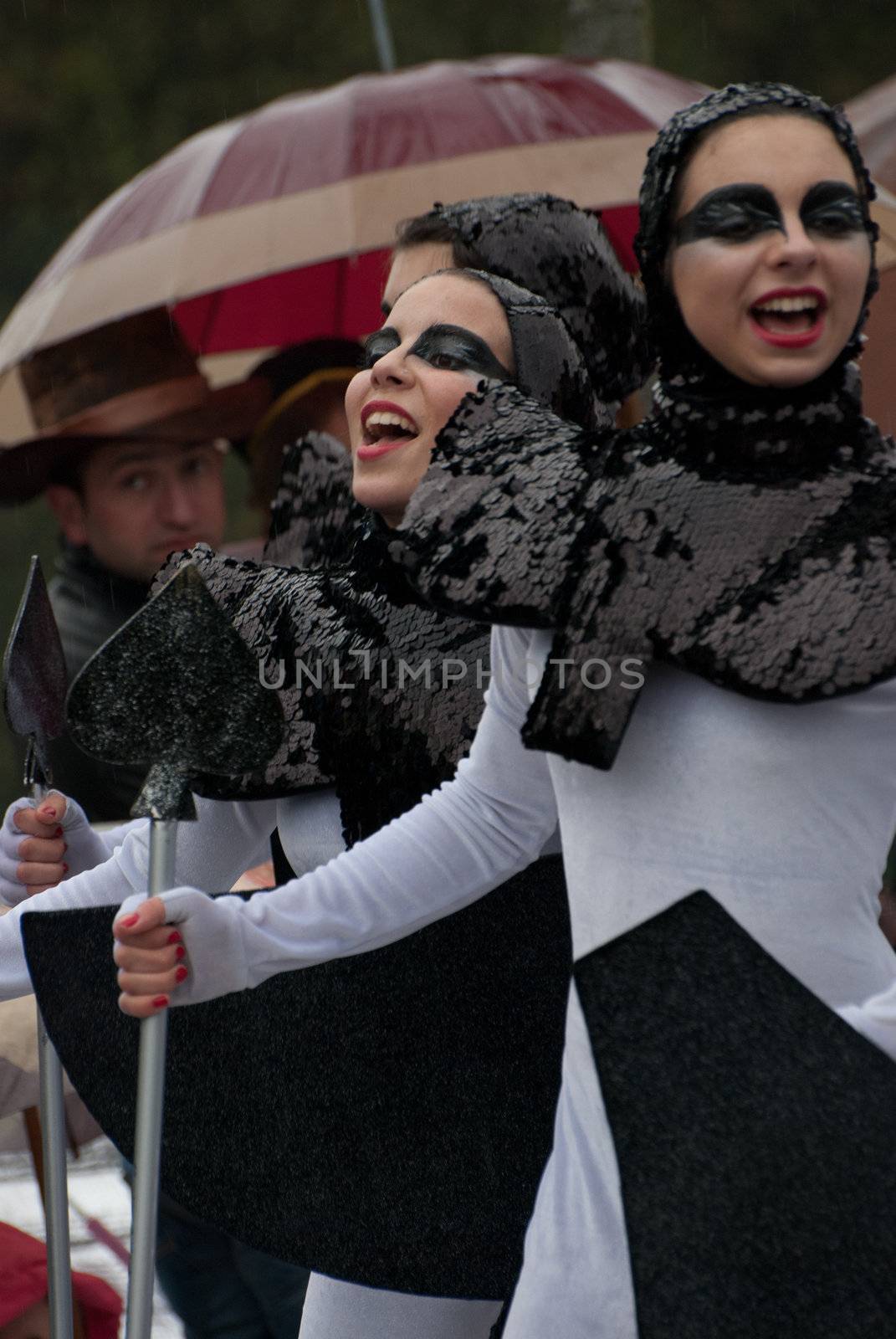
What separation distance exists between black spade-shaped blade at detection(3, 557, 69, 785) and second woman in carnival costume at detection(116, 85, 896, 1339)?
596 mm

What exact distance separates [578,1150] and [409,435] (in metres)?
0.79

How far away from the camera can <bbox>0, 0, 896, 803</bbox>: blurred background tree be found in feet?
44.3

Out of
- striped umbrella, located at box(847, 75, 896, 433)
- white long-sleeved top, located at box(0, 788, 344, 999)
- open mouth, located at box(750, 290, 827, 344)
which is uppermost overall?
open mouth, located at box(750, 290, 827, 344)

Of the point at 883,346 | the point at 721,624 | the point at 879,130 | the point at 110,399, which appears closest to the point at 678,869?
the point at 721,624

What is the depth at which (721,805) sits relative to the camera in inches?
62.0

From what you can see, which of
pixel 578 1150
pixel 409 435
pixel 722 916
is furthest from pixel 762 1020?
pixel 409 435

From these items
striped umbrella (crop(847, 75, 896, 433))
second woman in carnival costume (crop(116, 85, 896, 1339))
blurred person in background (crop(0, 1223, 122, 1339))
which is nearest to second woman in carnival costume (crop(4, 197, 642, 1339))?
second woman in carnival costume (crop(116, 85, 896, 1339))

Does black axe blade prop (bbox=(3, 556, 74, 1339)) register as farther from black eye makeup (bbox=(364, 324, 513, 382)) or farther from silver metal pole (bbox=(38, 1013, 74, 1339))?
black eye makeup (bbox=(364, 324, 513, 382))

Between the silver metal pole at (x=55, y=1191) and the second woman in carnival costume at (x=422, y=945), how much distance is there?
135mm

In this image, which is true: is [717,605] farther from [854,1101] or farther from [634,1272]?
[634,1272]

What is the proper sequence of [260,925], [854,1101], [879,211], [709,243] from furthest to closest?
[879,211]
[260,925]
[709,243]
[854,1101]

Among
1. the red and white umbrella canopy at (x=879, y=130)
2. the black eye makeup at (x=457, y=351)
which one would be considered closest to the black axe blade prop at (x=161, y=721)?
the black eye makeup at (x=457, y=351)

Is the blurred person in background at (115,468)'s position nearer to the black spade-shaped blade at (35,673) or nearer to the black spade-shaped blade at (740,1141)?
the black spade-shaped blade at (35,673)

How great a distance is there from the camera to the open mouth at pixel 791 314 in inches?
61.9
